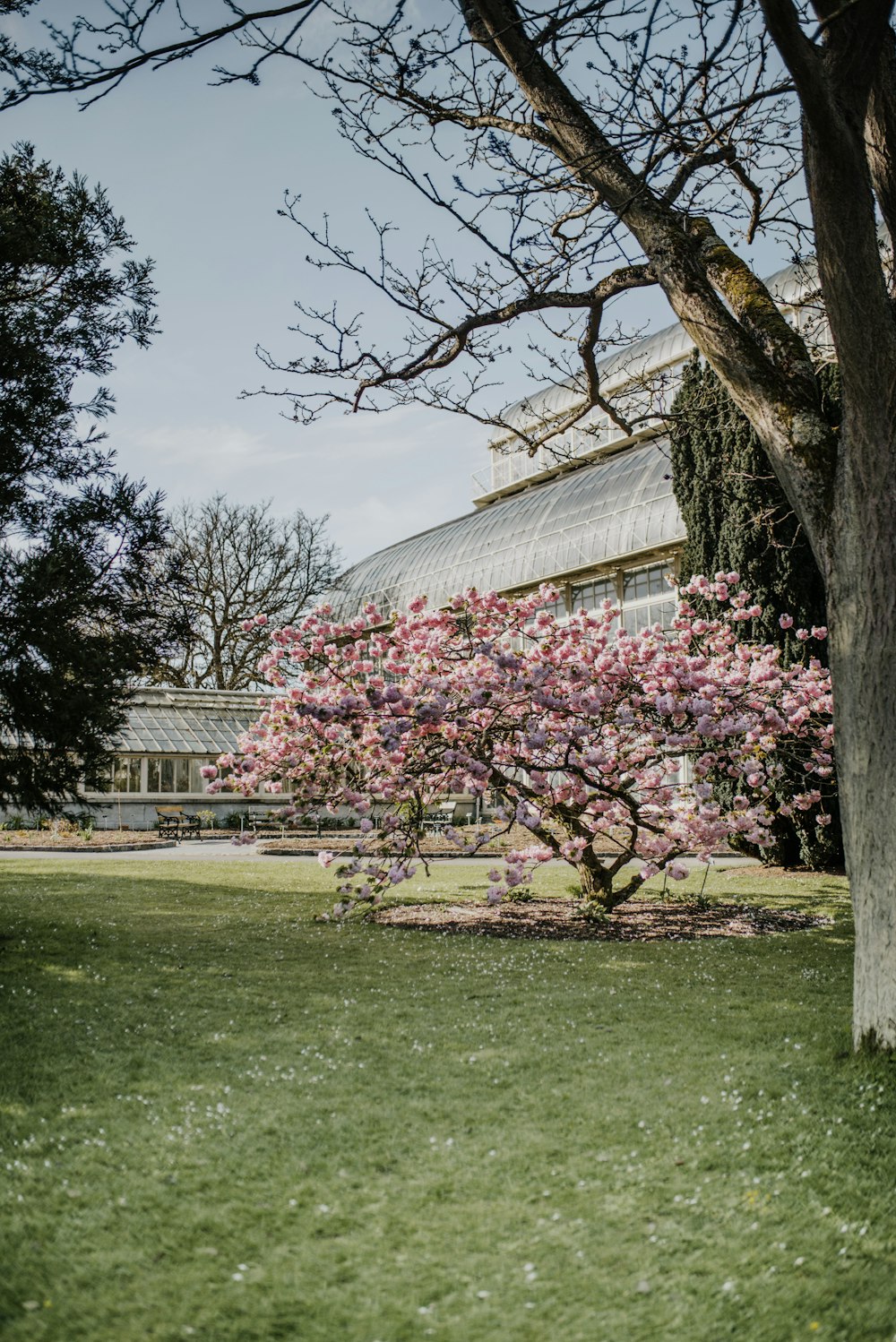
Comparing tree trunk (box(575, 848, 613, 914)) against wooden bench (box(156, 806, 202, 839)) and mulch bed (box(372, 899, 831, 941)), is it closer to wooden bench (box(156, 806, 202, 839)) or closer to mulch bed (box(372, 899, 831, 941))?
mulch bed (box(372, 899, 831, 941))

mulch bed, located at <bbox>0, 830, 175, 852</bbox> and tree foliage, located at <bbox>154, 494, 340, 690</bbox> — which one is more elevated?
tree foliage, located at <bbox>154, 494, 340, 690</bbox>

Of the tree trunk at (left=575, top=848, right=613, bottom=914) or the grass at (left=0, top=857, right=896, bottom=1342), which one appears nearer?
the grass at (left=0, top=857, right=896, bottom=1342)

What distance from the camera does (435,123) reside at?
7043 mm

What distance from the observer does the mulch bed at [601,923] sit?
9461 millimetres

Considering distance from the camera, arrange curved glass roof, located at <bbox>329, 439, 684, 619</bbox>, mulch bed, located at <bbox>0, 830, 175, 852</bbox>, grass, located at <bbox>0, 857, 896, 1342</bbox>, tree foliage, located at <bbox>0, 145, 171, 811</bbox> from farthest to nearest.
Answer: curved glass roof, located at <bbox>329, 439, 684, 619</bbox> → mulch bed, located at <bbox>0, 830, 175, 852</bbox> → tree foliage, located at <bbox>0, 145, 171, 811</bbox> → grass, located at <bbox>0, 857, 896, 1342</bbox>

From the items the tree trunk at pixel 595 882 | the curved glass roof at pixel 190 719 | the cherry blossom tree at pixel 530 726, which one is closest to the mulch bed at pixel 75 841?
the curved glass roof at pixel 190 719

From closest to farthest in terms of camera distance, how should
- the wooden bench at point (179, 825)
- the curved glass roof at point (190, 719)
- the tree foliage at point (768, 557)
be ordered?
the tree foliage at point (768, 557)
the wooden bench at point (179, 825)
the curved glass roof at point (190, 719)

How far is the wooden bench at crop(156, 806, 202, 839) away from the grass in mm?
18609

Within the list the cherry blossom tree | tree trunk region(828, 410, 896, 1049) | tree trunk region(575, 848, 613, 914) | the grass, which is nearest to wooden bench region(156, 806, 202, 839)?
the cherry blossom tree

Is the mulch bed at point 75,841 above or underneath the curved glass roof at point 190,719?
underneath

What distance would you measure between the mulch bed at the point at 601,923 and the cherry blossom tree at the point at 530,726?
1.26 feet

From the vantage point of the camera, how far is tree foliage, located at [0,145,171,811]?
7.77 meters

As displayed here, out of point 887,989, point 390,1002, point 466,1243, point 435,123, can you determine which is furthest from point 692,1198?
point 435,123

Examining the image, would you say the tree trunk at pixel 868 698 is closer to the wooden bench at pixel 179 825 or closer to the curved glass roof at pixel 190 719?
the wooden bench at pixel 179 825
